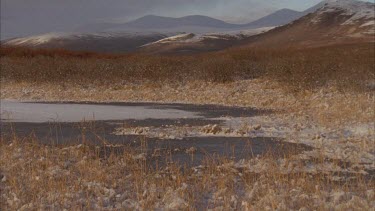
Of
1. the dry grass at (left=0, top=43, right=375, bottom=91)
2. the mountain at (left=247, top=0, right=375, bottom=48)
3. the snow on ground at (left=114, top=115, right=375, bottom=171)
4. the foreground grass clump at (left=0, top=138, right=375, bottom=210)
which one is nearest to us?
the foreground grass clump at (left=0, top=138, right=375, bottom=210)

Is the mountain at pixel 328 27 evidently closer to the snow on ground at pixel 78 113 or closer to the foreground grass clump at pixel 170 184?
the snow on ground at pixel 78 113

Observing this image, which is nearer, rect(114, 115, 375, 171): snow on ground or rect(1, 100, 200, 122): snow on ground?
rect(114, 115, 375, 171): snow on ground

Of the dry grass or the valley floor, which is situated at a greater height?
the dry grass

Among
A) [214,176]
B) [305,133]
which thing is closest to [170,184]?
[214,176]

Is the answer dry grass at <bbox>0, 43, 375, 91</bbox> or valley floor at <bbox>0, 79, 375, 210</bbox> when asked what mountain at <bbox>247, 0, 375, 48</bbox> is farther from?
valley floor at <bbox>0, 79, 375, 210</bbox>

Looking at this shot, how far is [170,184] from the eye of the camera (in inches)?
373

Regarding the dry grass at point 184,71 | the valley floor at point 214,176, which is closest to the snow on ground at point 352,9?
the dry grass at point 184,71

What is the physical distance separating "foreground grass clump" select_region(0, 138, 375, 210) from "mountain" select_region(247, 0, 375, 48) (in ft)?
342

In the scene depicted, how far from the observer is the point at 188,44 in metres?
134

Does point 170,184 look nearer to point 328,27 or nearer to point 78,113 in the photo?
point 78,113

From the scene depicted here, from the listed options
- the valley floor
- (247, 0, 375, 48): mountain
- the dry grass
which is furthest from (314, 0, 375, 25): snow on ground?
the valley floor

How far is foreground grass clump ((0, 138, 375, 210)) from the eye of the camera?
328 inches

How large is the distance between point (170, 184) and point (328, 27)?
13770 centimetres

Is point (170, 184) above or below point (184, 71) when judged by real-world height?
below
